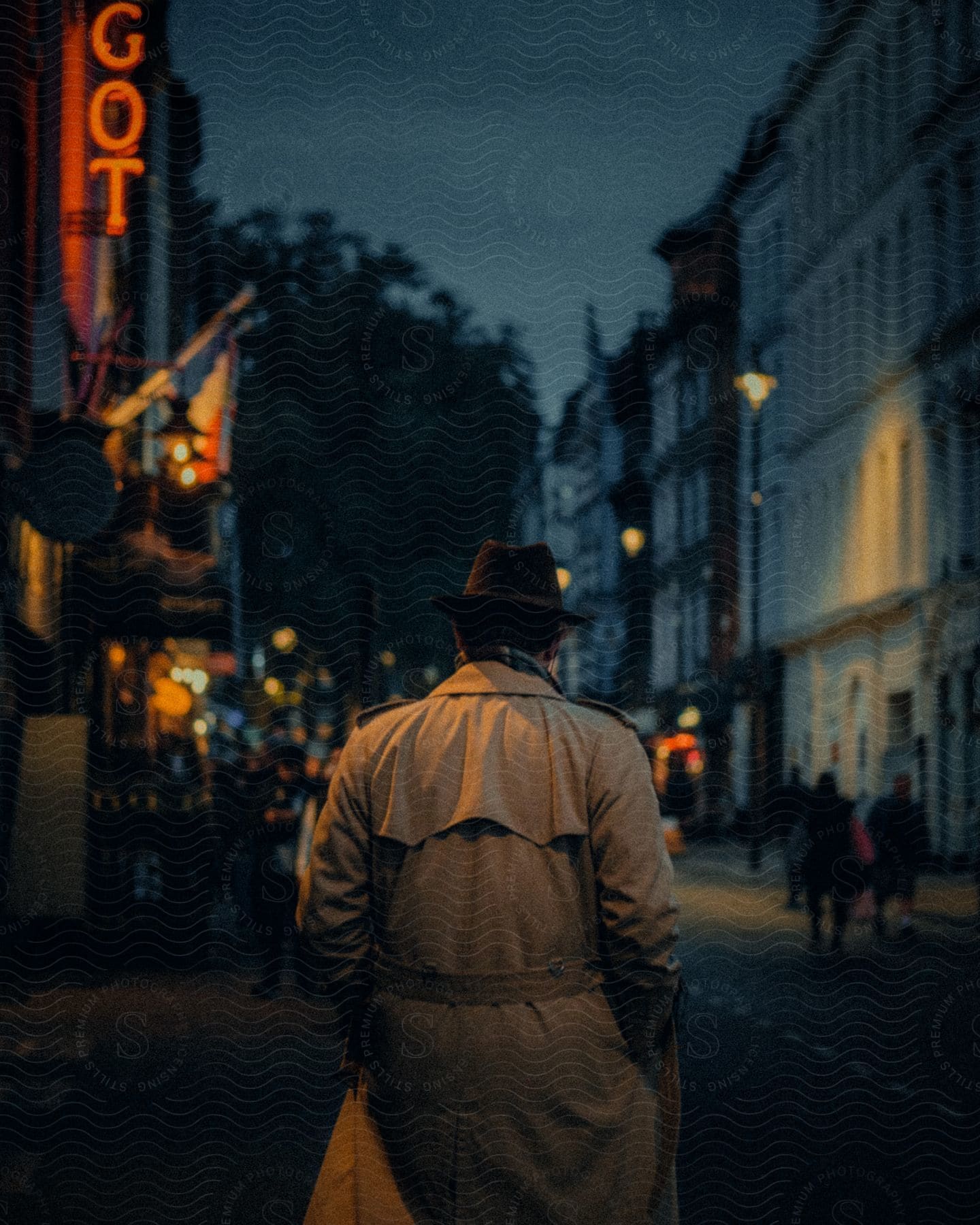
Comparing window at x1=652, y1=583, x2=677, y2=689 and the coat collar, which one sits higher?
window at x1=652, y1=583, x2=677, y2=689

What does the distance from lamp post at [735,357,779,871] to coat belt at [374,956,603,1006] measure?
37.6 ft

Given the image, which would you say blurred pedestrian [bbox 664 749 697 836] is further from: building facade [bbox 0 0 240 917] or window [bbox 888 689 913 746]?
building facade [bbox 0 0 240 917]

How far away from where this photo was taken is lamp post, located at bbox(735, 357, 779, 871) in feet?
48.8

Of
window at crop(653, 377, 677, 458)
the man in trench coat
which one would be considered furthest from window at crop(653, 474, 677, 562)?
the man in trench coat

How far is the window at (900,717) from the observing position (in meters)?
15.9

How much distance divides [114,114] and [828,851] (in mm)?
6902

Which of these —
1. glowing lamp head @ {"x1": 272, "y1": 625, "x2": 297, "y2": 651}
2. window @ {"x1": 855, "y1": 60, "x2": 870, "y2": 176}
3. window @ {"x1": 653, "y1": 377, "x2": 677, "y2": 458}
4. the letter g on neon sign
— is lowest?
glowing lamp head @ {"x1": 272, "y1": 625, "x2": 297, "y2": 651}

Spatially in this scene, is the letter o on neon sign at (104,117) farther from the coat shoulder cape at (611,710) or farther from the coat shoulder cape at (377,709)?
the coat shoulder cape at (611,710)

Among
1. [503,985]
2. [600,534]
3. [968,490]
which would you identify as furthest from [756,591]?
[600,534]

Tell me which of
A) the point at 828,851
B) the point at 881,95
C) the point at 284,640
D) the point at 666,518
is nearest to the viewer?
the point at 828,851

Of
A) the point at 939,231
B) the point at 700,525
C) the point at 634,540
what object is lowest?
the point at 634,540

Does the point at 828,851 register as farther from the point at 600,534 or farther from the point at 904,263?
the point at 600,534

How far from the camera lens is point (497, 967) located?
2889 mm

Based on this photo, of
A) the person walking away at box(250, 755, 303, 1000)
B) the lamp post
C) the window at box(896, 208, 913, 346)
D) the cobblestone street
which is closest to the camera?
the cobblestone street
